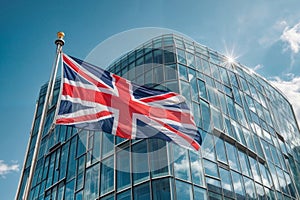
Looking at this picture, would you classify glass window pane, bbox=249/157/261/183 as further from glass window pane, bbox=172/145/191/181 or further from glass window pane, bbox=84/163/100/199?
glass window pane, bbox=84/163/100/199

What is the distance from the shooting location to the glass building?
14430mm

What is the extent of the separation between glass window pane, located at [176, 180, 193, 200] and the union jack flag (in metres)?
4.66

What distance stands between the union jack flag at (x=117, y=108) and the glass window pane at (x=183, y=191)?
4656 mm

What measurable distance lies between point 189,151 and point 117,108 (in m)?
7.08

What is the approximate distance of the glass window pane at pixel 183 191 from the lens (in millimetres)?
13257

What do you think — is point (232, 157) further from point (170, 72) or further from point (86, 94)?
point (86, 94)

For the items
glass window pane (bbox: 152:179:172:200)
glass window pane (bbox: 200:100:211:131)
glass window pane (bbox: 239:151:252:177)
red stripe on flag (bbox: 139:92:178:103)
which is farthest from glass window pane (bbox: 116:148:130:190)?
glass window pane (bbox: 239:151:252:177)

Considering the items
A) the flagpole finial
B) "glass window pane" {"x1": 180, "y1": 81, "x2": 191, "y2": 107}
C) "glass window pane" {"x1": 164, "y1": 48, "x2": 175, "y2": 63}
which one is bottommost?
the flagpole finial

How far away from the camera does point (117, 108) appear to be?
8828mm

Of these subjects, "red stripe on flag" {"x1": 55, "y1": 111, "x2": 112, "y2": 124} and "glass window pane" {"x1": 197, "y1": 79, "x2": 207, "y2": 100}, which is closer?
"red stripe on flag" {"x1": 55, "y1": 111, "x2": 112, "y2": 124}

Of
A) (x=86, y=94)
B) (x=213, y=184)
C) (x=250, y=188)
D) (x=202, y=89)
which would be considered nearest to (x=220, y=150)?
(x=213, y=184)

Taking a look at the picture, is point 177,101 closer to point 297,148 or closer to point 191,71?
point 191,71

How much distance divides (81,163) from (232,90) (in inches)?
454

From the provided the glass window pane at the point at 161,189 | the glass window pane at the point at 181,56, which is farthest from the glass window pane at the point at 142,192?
the glass window pane at the point at 181,56
